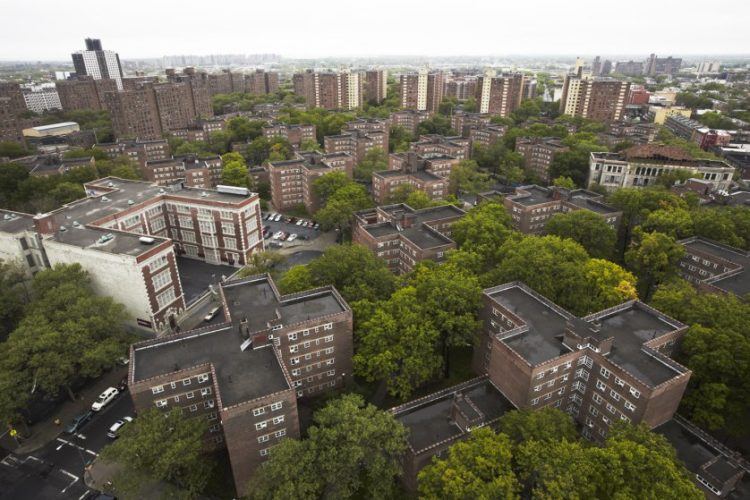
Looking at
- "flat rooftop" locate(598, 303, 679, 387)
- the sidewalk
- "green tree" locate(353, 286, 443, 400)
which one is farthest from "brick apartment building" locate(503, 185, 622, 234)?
the sidewalk

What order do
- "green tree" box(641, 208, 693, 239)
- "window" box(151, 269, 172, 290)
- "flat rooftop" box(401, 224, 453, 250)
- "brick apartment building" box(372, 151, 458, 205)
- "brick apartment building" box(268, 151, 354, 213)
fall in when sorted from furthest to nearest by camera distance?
"brick apartment building" box(268, 151, 354, 213) < "brick apartment building" box(372, 151, 458, 205) < "green tree" box(641, 208, 693, 239) < "flat rooftop" box(401, 224, 453, 250) < "window" box(151, 269, 172, 290)

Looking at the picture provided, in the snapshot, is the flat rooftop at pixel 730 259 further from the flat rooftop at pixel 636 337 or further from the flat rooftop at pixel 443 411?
the flat rooftop at pixel 443 411

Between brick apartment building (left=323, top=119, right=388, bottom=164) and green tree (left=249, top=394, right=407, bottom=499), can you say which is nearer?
green tree (left=249, top=394, right=407, bottom=499)

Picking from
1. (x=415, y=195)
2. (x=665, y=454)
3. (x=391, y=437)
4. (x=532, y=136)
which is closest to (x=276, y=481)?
(x=391, y=437)

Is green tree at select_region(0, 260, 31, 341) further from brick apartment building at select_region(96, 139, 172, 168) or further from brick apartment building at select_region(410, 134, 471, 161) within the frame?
brick apartment building at select_region(410, 134, 471, 161)

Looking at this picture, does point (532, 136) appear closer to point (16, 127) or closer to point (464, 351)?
point (464, 351)
